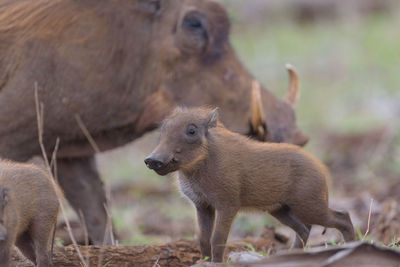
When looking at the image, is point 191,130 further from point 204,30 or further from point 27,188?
point 204,30

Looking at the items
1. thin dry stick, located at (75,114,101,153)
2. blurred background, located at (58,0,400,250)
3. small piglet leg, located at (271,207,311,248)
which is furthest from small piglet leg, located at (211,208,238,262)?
thin dry stick, located at (75,114,101,153)

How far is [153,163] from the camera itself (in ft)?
10.7

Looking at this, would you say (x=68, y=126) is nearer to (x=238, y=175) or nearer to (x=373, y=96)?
(x=238, y=175)

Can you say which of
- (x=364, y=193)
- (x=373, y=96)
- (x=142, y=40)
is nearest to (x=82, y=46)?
(x=142, y=40)

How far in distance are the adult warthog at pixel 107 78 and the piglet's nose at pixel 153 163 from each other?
1.68 m

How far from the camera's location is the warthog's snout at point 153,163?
10.6 feet

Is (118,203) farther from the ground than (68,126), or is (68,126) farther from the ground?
(68,126)

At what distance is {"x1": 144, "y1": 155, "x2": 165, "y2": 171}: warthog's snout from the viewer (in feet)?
10.6

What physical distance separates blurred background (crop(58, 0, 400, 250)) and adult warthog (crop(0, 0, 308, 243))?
1.59ft

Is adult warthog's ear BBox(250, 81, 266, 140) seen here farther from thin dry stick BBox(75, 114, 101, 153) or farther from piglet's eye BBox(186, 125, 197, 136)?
piglet's eye BBox(186, 125, 197, 136)

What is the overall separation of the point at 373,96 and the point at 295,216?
25.6ft

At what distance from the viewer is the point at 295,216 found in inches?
151

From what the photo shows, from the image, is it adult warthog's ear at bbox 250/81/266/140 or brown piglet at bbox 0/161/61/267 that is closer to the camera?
brown piglet at bbox 0/161/61/267

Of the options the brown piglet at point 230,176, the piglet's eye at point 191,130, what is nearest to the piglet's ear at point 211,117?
the brown piglet at point 230,176
